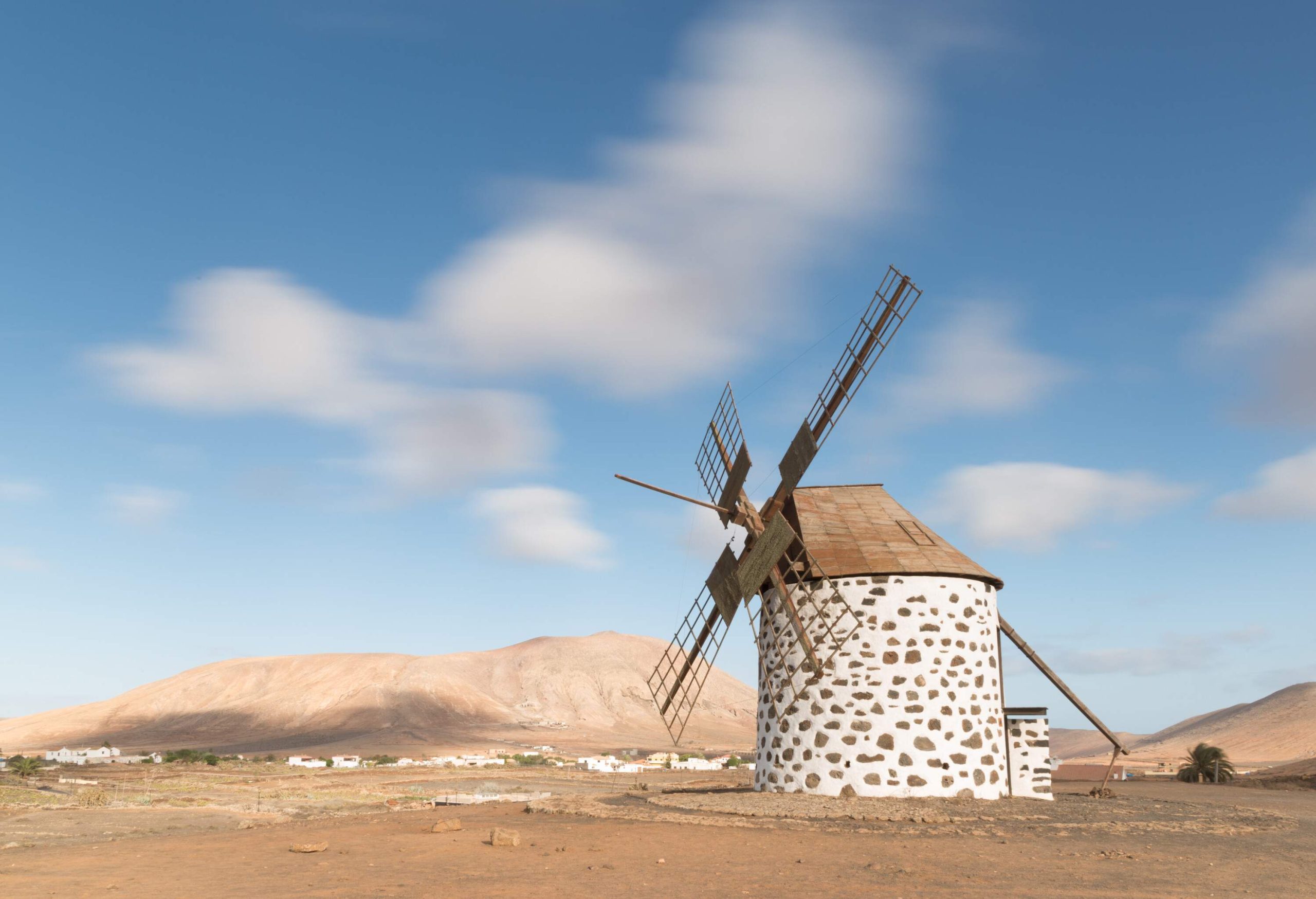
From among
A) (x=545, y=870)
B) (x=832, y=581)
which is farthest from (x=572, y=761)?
(x=545, y=870)

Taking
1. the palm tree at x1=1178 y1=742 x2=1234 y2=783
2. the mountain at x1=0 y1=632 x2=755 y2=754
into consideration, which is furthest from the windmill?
the mountain at x1=0 y1=632 x2=755 y2=754

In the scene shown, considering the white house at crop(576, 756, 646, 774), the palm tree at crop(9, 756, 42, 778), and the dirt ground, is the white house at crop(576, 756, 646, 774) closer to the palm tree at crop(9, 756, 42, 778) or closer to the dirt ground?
the palm tree at crop(9, 756, 42, 778)

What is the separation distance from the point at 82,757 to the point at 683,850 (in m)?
55.7

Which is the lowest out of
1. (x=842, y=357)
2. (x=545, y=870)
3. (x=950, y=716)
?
(x=545, y=870)

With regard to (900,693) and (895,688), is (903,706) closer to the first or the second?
(900,693)

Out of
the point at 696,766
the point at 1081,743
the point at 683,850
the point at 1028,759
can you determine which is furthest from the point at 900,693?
the point at 1081,743

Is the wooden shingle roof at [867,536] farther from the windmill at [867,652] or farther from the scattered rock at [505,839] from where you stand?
the scattered rock at [505,839]

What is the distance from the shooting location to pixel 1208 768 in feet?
119

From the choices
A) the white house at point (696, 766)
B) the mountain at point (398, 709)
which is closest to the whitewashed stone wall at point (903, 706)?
the white house at point (696, 766)

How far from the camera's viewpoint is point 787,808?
16609 mm

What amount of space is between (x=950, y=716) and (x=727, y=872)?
8.69 m

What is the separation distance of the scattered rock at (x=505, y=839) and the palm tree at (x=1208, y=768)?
31.7 metres

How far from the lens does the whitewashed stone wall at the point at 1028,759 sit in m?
20.1

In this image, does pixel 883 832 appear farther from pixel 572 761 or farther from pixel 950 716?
pixel 572 761
